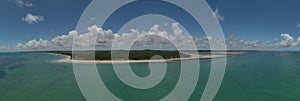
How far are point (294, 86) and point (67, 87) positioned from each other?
24.3m

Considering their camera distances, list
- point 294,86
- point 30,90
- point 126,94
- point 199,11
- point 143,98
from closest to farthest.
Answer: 1. point 199,11
2. point 143,98
3. point 126,94
4. point 30,90
5. point 294,86

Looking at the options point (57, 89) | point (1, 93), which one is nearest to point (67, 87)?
point (57, 89)

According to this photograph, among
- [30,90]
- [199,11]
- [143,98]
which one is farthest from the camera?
[30,90]

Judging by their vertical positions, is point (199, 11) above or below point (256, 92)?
above

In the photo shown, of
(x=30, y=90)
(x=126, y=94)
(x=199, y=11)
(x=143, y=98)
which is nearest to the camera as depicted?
(x=199, y=11)

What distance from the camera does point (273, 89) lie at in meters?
19.6

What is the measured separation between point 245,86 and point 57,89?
19.7m

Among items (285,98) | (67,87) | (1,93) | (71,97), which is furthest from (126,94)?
(285,98)

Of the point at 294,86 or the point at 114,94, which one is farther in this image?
the point at 294,86

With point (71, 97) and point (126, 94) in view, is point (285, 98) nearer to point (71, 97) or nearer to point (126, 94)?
point (126, 94)

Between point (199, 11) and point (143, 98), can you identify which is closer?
point (199, 11)

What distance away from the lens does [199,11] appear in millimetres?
9312

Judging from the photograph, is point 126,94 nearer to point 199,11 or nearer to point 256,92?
point 199,11

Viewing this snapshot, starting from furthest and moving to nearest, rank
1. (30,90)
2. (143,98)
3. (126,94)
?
(30,90), (126,94), (143,98)
